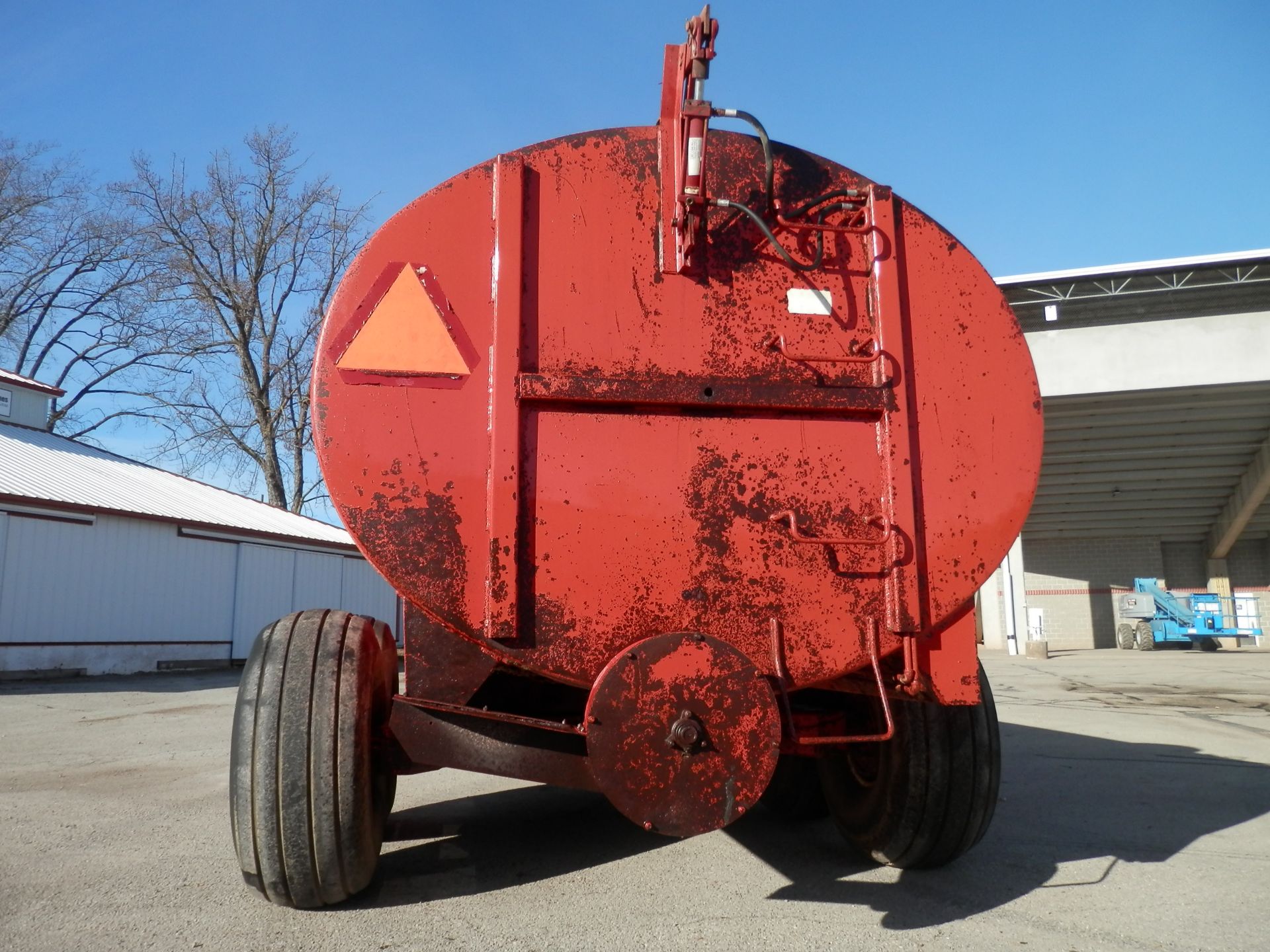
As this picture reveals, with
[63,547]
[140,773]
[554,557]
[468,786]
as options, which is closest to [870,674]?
[554,557]

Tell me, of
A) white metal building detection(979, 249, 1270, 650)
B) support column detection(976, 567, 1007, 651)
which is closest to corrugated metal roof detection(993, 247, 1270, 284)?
white metal building detection(979, 249, 1270, 650)

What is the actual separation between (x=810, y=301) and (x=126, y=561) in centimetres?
1674

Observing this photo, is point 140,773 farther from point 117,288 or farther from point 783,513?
point 117,288

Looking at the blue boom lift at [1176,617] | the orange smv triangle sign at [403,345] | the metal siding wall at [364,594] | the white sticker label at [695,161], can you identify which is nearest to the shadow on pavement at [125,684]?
the metal siding wall at [364,594]

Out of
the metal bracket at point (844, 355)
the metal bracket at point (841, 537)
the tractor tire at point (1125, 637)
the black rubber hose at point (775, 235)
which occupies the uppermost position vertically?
the black rubber hose at point (775, 235)

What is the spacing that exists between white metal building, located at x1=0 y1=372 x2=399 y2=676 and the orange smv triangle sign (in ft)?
46.9

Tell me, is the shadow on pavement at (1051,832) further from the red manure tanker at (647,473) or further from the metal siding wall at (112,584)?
the metal siding wall at (112,584)

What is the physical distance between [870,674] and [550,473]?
1.33m

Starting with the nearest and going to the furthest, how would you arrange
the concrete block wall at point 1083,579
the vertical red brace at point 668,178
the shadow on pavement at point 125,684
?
the vertical red brace at point 668,178
the shadow on pavement at point 125,684
the concrete block wall at point 1083,579

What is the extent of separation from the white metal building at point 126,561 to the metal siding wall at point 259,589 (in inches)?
1.1

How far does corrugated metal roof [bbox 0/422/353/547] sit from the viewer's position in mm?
15828

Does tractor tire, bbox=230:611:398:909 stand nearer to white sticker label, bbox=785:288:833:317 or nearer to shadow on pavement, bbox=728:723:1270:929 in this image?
shadow on pavement, bbox=728:723:1270:929

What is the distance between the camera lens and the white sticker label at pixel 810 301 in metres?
3.26

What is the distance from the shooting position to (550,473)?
3.04 m
